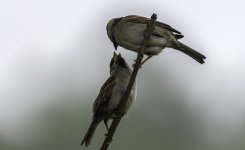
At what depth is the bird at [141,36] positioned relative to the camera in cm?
738

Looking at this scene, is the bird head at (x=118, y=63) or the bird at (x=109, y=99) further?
the bird head at (x=118, y=63)

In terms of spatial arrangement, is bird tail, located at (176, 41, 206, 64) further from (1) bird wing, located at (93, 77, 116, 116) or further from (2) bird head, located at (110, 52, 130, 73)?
Answer: (1) bird wing, located at (93, 77, 116, 116)

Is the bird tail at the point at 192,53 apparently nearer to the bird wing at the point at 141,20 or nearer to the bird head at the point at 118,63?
the bird wing at the point at 141,20

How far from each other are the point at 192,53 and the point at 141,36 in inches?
17.4

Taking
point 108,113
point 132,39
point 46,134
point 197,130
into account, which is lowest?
point 46,134

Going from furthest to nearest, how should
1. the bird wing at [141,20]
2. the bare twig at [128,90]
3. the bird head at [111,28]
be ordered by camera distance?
the bird head at [111,28], the bird wing at [141,20], the bare twig at [128,90]

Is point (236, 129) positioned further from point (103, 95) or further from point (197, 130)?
point (103, 95)

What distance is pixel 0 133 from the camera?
727 inches

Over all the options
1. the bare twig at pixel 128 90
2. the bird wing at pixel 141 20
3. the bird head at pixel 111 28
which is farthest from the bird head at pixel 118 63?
the bare twig at pixel 128 90

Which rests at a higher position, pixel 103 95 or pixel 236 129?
pixel 103 95

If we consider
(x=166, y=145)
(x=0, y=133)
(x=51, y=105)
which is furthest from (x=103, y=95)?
(x=51, y=105)

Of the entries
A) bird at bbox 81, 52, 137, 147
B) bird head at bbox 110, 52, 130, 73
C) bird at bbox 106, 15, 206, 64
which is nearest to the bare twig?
bird at bbox 106, 15, 206, 64

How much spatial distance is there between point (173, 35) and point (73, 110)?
12699 millimetres

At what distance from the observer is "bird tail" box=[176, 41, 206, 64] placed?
7.43 metres
